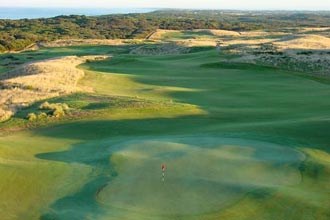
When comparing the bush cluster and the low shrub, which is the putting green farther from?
the low shrub

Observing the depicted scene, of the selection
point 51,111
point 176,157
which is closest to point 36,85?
point 51,111

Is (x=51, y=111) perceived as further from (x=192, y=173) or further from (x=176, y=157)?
(x=192, y=173)

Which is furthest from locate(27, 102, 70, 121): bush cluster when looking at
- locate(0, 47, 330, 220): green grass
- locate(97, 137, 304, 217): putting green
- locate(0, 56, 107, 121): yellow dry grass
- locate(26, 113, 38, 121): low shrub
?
locate(97, 137, 304, 217): putting green

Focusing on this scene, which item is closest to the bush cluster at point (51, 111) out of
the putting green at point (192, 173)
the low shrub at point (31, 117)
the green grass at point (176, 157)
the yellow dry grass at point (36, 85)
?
the low shrub at point (31, 117)

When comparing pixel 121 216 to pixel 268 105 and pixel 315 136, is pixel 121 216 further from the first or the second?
pixel 268 105

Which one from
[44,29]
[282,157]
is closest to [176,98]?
[282,157]

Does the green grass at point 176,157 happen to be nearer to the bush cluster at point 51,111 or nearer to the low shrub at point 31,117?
the low shrub at point 31,117
